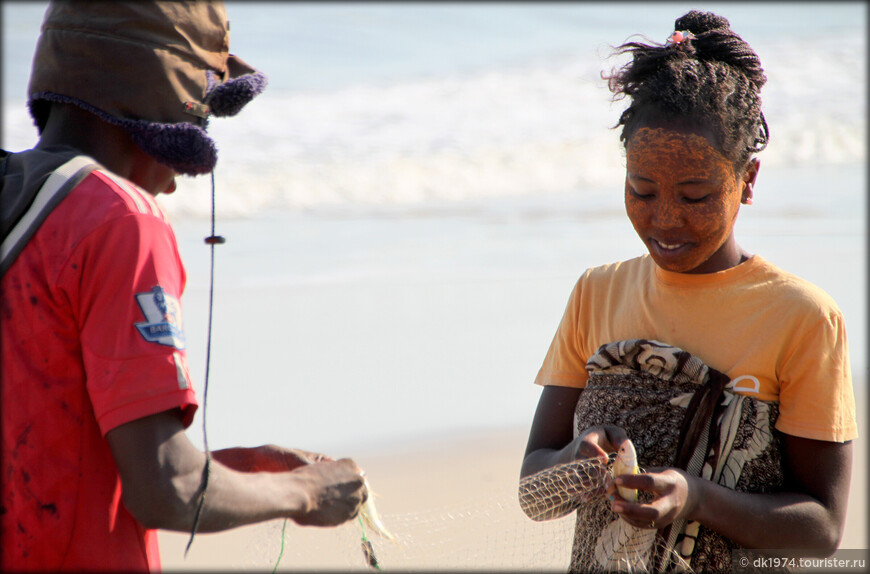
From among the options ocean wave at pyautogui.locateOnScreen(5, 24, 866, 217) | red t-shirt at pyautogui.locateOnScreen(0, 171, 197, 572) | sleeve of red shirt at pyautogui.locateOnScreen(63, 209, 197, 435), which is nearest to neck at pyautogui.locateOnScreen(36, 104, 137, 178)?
red t-shirt at pyautogui.locateOnScreen(0, 171, 197, 572)

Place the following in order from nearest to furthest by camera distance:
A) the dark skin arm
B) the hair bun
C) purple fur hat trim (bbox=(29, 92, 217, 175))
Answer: purple fur hat trim (bbox=(29, 92, 217, 175)) < the dark skin arm < the hair bun

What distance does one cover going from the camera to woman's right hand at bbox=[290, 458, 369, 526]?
6.55 ft

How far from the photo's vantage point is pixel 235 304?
7641 millimetres

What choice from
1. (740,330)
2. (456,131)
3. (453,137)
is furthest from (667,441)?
(456,131)

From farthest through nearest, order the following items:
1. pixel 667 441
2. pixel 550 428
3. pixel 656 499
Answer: pixel 550 428
pixel 667 441
pixel 656 499

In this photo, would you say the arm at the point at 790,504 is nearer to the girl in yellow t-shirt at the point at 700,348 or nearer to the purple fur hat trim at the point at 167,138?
the girl in yellow t-shirt at the point at 700,348

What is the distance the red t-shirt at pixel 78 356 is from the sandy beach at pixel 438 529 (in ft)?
2.71

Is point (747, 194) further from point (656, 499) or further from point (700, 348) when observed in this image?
point (656, 499)

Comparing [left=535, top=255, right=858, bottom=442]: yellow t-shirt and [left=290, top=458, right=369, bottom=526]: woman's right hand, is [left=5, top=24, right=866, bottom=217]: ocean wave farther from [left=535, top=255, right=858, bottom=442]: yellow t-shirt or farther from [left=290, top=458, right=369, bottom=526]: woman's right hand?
[left=290, top=458, right=369, bottom=526]: woman's right hand

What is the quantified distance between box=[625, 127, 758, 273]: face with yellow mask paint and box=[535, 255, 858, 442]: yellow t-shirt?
0.28 feet

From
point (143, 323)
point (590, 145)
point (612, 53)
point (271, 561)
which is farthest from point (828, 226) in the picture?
point (143, 323)

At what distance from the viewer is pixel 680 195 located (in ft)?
7.84

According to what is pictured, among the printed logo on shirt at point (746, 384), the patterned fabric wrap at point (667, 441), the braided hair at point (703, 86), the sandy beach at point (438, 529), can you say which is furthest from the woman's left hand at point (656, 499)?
the braided hair at point (703, 86)

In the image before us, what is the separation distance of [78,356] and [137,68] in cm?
69
